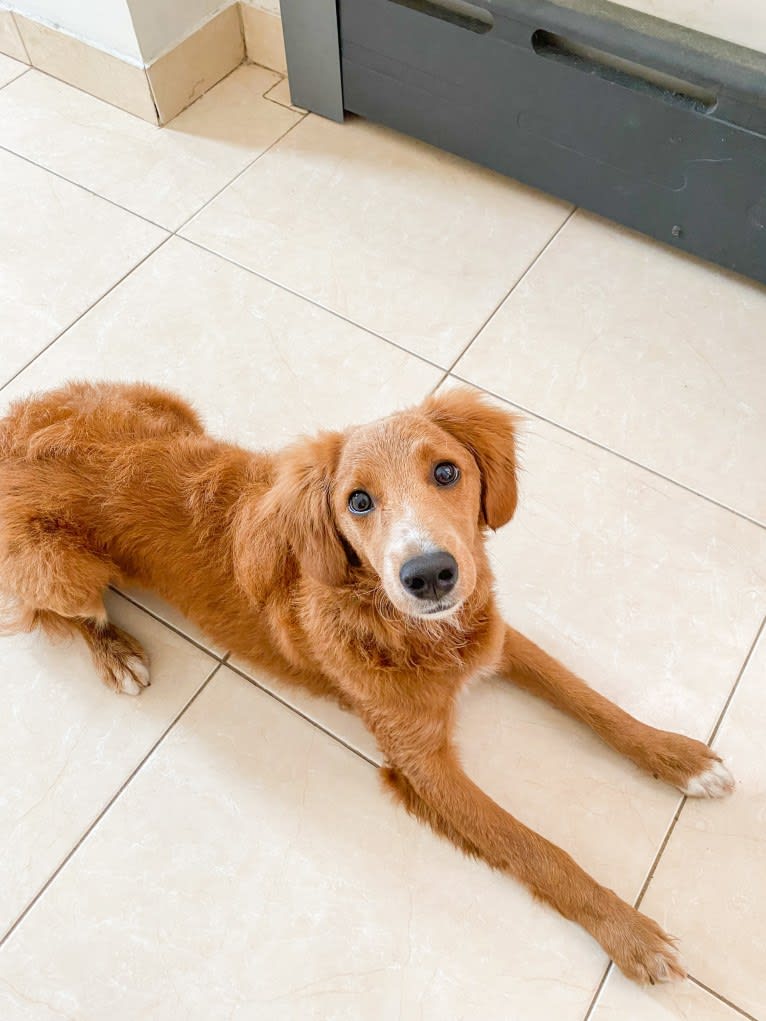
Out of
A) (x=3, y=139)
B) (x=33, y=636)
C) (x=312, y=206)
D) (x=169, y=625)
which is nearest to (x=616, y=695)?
(x=169, y=625)

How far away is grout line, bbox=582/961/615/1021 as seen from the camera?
1.48 m

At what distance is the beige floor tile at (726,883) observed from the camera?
1.50 metres

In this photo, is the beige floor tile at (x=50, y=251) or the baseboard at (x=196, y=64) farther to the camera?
the baseboard at (x=196, y=64)

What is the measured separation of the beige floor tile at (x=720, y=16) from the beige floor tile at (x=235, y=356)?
106 cm

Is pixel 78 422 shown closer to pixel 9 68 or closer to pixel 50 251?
pixel 50 251

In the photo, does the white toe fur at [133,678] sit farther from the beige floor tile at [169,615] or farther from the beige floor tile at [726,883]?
the beige floor tile at [726,883]

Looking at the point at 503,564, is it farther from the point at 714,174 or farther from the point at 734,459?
the point at 714,174

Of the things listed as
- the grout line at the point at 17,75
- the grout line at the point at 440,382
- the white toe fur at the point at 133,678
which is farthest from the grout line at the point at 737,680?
the grout line at the point at 17,75

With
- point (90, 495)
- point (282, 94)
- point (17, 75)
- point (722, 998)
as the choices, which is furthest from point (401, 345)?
point (17, 75)

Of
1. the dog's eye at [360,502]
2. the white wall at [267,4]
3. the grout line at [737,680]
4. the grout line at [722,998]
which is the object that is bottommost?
the grout line at [722,998]

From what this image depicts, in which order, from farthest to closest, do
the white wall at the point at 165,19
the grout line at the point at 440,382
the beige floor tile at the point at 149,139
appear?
the beige floor tile at the point at 149,139
the white wall at the point at 165,19
the grout line at the point at 440,382

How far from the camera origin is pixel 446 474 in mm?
1351

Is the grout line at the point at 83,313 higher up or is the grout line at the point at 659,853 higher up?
the grout line at the point at 83,313

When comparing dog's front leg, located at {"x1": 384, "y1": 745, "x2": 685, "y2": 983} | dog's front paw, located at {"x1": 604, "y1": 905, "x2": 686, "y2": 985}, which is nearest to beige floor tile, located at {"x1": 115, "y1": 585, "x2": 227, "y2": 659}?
dog's front leg, located at {"x1": 384, "y1": 745, "x2": 685, "y2": 983}
